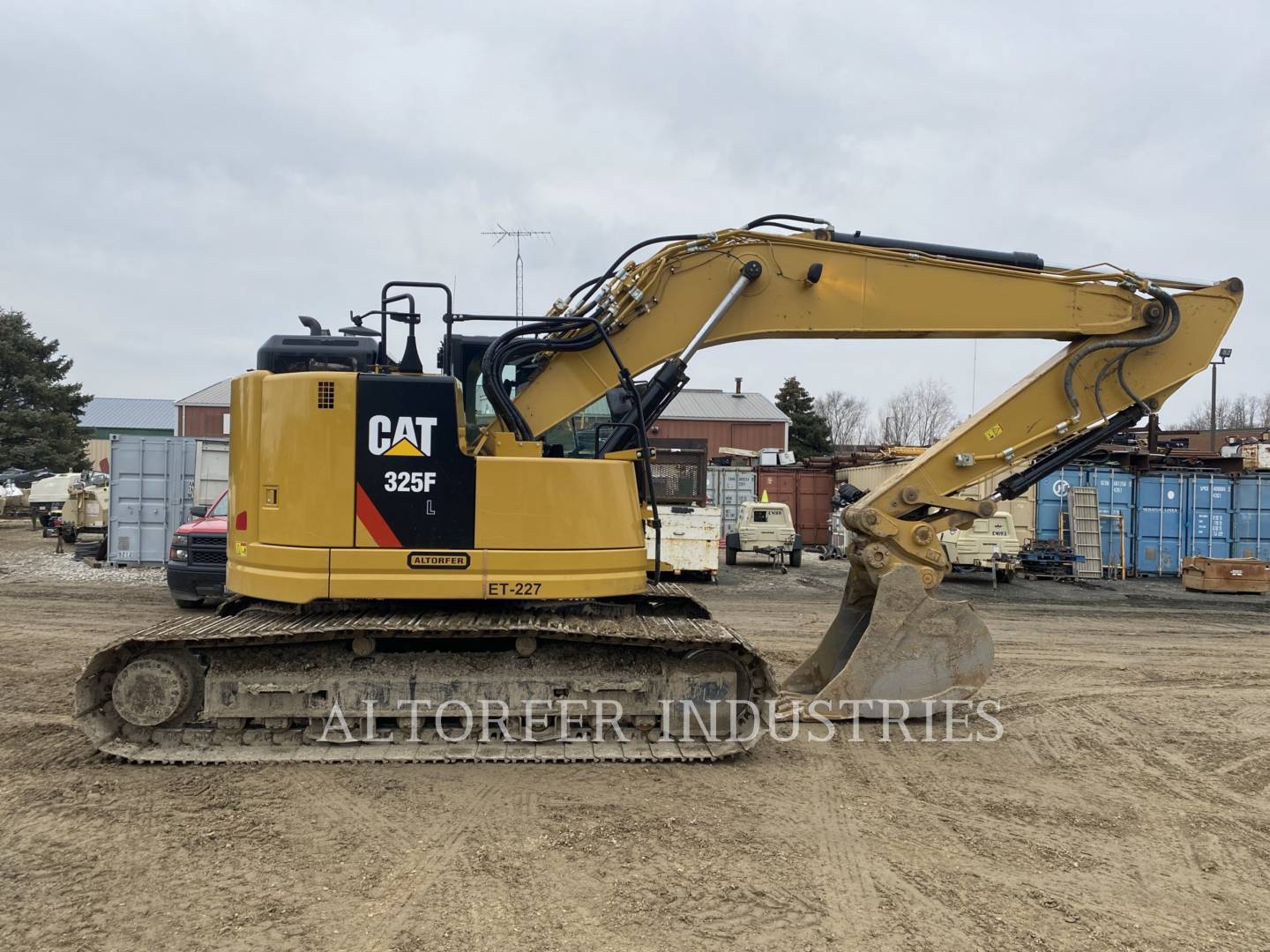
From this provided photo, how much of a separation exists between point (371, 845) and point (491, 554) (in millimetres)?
1850

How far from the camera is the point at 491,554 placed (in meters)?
A: 5.68

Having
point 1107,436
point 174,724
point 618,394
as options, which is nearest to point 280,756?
point 174,724

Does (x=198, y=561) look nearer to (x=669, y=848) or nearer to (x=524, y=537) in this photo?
(x=524, y=537)

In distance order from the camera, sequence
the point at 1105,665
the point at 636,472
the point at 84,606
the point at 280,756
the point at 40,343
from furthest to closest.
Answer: the point at 40,343 → the point at 84,606 → the point at 1105,665 → the point at 636,472 → the point at 280,756

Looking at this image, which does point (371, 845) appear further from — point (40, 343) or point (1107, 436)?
point (40, 343)

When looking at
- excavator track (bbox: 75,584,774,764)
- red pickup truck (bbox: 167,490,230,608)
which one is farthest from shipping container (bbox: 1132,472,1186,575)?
red pickup truck (bbox: 167,490,230,608)

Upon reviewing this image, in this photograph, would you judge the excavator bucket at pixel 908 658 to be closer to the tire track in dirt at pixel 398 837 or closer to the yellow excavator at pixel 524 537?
the yellow excavator at pixel 524 537

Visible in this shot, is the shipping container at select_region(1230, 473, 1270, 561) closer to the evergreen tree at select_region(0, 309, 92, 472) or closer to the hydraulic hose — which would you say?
the hydraulic hose

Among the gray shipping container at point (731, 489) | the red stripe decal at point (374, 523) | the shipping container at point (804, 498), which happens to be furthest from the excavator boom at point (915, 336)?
the shipping container at point (804, 498)

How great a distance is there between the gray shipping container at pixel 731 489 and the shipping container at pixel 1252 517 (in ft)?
40.5

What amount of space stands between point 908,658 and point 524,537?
3.12 m

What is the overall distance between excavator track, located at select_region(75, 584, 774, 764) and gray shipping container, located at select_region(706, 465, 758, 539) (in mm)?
19894

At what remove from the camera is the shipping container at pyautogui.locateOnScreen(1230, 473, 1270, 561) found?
22438 millimetres

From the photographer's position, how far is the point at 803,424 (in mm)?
52031
